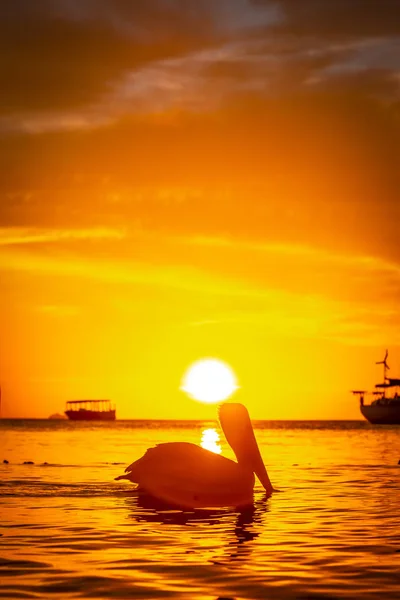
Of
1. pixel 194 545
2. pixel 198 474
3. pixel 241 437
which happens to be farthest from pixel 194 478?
pixel 194 545

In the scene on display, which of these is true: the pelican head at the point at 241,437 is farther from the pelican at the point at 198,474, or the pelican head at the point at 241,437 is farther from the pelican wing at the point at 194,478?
the pelican wing at the point at 194,478

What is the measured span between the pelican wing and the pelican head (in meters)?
0.38

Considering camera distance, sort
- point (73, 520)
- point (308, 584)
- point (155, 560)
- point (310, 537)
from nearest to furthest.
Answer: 1. point (308, 584)
2. point (155, 560)
3. point (310, 537)
4. point (73, 520)

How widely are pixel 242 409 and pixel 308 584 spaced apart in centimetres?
967

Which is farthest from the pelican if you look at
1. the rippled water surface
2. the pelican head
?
the rippled water surface

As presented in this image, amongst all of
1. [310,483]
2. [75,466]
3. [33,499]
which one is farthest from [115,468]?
[33,499]

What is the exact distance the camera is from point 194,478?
18.0 meters

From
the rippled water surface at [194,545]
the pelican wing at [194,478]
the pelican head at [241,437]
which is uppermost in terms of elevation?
the pelican head at [241,437]

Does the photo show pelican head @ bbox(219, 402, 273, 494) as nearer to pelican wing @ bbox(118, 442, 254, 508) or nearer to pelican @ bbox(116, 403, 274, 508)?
pelican @ bbox(116, 403, 274, 508)

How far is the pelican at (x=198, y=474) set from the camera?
18.0 m

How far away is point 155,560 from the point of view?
39.2 ft

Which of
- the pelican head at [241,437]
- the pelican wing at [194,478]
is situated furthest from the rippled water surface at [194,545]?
the pelican head at [241,437]

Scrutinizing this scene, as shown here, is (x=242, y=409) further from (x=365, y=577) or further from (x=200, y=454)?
(x=365, y=577)

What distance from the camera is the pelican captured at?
1805cm
